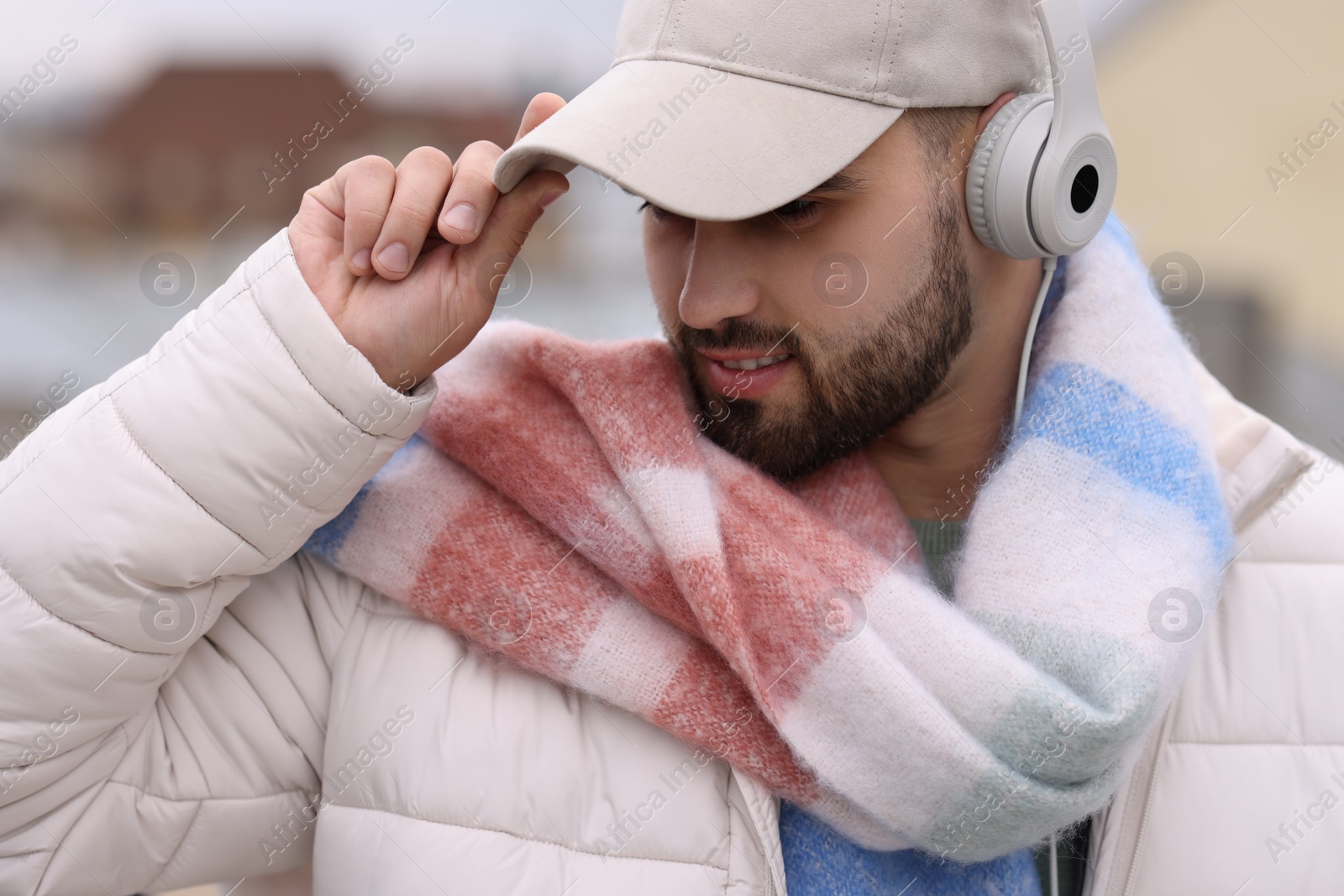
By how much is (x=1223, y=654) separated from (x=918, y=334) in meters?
0.44

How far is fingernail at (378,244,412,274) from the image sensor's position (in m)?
0.88

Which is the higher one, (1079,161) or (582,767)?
(1079,161)

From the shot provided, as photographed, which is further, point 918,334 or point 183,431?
point 918,334

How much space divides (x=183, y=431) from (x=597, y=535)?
1.23 ft

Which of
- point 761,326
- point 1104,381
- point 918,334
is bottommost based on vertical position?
point 1104,381

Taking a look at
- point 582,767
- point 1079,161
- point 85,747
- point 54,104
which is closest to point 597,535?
point 582,767

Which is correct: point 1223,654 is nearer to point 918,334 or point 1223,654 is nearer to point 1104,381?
point 1104,381

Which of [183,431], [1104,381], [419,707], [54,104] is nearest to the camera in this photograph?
[183,431]

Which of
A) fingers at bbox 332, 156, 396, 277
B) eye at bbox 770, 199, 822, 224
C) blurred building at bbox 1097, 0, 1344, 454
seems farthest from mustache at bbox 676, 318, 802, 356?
blurred building at bbox 1097, 0, 1344, 454

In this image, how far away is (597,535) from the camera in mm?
959

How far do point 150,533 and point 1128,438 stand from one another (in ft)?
2.99

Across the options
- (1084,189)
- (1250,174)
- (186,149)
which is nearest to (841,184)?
(1084,189)

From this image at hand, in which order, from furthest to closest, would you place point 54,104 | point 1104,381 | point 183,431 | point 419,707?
1. point 54,104
2. point 1104,381
3. point 419,707
4. point 183,431

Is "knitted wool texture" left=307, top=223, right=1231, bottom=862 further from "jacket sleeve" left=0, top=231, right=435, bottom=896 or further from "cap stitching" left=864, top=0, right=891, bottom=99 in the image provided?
"cap stitching" left=864, top=0, right=891, bottom=99
